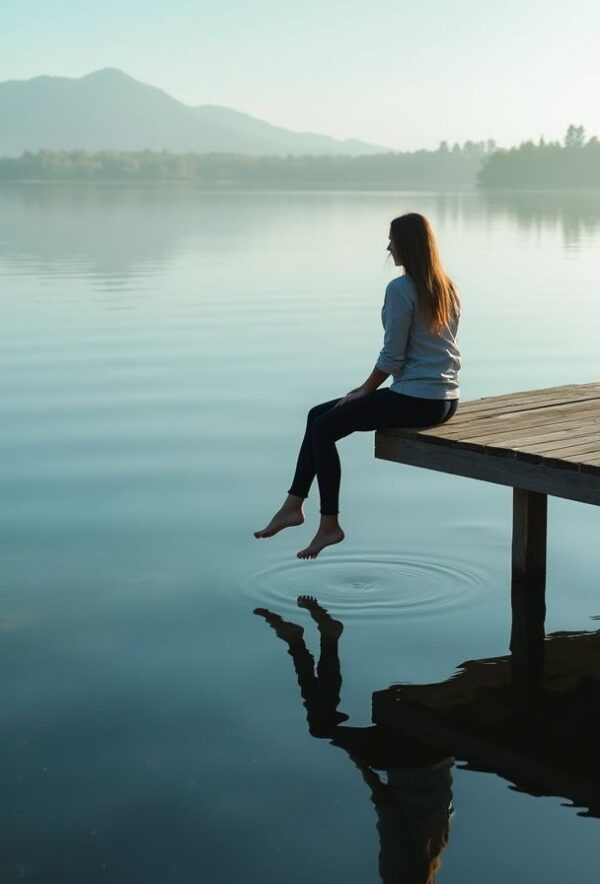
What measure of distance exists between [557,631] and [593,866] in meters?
2.65

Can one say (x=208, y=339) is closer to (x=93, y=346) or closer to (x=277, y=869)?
(x=93, y=346)

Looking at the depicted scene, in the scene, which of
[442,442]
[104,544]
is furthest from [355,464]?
[442,442]

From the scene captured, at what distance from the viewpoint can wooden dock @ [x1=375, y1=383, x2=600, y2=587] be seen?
22.7 ft

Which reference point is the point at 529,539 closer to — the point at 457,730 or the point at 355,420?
the point at 355,420

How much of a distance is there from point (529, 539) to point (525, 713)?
1834 millimetres

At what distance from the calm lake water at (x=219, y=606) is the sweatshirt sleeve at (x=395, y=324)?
1.46 m

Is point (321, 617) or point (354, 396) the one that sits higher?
point (354, 396)

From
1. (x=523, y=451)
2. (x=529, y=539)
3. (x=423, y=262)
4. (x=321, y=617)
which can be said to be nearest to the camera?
(x=523, y=451)

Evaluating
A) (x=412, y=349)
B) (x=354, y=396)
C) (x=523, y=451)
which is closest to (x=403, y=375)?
(x=412, y=349)

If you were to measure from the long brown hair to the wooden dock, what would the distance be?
27.2 inches

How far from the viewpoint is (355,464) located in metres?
11.7

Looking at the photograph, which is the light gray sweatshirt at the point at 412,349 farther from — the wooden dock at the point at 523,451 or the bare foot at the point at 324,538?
the bare foot at the point at 324,538

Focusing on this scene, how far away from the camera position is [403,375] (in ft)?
25.3

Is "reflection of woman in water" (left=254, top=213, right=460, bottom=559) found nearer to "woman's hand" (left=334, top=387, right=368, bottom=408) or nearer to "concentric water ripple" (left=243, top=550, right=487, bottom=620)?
"woman's hand" (left=334, top=387, right=368, bottom=408)
